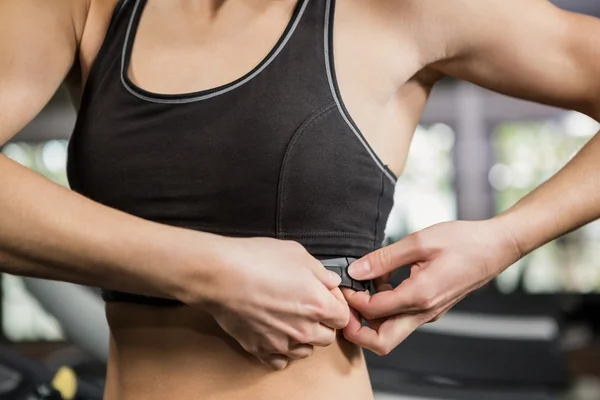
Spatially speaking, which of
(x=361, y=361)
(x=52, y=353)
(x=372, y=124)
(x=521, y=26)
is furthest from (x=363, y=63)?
(x=52, y=353)

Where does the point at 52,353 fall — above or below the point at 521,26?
below

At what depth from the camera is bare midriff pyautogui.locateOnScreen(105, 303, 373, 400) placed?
695 millimetres

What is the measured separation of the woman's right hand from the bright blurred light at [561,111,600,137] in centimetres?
387

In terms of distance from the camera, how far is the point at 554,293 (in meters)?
4.04

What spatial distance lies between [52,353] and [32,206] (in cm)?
343

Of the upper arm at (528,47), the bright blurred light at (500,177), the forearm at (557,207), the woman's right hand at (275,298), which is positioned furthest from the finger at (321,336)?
the bright blurred light at (500,177)

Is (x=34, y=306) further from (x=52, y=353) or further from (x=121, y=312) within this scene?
(x=121, y=312)

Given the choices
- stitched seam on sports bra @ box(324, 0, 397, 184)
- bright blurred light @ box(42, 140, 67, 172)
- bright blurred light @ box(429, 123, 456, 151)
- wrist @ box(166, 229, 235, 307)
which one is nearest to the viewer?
wrist @ box(166, 229, 235, 307)

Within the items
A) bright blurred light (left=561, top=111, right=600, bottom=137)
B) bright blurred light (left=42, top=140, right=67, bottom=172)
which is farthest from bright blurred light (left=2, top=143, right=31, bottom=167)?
bright blurred light (left=561, top=111, right=600, bottom=137)

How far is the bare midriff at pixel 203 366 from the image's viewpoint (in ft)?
2.28

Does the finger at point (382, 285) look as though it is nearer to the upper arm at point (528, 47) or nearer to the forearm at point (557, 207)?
the forearm at point (557, 207)

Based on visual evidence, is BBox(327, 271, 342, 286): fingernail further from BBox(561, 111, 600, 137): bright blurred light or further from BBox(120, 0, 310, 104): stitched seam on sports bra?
BBox(561, 111, 600, 137): bright blurred light

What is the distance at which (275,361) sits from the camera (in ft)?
2.21

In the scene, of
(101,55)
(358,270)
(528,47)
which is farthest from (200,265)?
(528,47)
